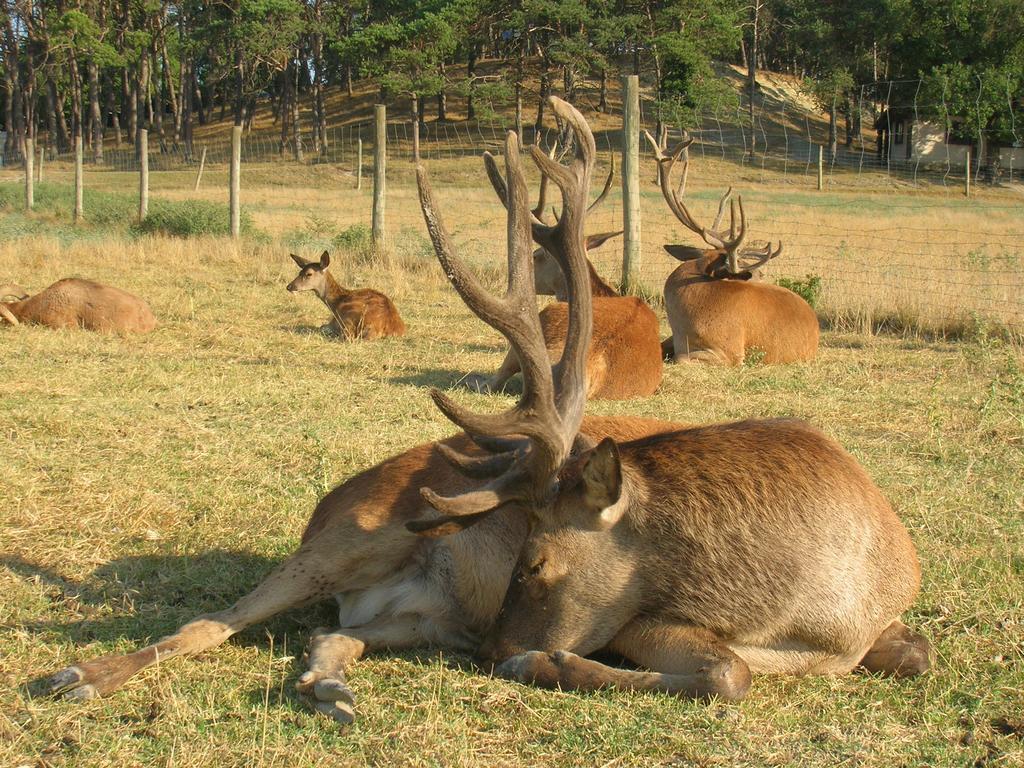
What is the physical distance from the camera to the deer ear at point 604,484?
11.4 feet

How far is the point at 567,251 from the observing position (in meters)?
3.85

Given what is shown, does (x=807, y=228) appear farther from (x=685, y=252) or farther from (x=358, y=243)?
(x=685, y=252)

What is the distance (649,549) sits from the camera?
3.77 metres

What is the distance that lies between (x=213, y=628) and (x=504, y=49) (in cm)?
6486

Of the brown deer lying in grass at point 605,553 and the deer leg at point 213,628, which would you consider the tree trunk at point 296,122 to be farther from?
the brown deer lying in grass at point 605,553

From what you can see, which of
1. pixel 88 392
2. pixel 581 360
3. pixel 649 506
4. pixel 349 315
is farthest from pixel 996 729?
pixel 349 315

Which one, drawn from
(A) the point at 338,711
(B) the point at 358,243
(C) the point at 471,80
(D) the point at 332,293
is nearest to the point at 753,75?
(C) the point at 471,80

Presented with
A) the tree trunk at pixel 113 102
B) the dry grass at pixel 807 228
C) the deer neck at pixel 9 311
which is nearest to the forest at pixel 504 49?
the tree trunk at pixel 113 102

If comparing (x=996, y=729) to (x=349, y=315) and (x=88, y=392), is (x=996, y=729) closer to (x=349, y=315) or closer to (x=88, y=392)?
(x=88, y=392)

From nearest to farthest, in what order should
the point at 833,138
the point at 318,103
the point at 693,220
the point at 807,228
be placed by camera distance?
the point at 693,220
the point at 807,228
the point at 833,138
the point at 318,103

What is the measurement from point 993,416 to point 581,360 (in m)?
4.95

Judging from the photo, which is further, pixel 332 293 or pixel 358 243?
pixel 358 243

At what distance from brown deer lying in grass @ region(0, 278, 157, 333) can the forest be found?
37582mm

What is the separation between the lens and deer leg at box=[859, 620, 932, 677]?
3.74 meters
